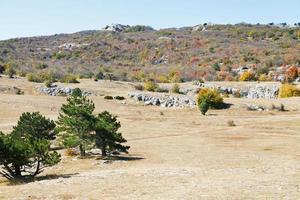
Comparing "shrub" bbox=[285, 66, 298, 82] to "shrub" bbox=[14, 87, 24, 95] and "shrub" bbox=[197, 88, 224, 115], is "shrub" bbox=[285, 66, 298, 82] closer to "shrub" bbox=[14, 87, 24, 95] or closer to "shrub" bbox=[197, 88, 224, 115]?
"shrub" bbox=[197, 88, 224, 115]

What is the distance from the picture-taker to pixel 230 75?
151375mm

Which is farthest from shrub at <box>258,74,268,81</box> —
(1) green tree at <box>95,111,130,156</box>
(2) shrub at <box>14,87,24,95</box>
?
(1) green tree at <box>95,111,130,156</box>

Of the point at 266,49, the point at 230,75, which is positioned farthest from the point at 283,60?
the point at 266,49

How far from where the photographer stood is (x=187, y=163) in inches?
1644

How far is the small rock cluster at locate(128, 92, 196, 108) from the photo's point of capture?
9694 cm

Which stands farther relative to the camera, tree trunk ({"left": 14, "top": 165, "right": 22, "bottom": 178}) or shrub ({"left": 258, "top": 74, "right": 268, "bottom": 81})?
shrub ({"left": 258, "top": 74, "right": 268, "bottom": 81})

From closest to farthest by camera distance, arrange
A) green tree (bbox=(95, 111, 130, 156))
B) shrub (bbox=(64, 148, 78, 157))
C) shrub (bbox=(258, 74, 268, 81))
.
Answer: green tree (bbox=(95, 111, 130, 156))
shrub (bbox=(64, 148, 78, 157))
shrub (bbox=(258, 74, 268, 81))

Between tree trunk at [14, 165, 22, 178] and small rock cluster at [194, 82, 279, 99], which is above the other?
small rock cluster at [194, 82, 279, 99]

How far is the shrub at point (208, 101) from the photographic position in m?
85.7

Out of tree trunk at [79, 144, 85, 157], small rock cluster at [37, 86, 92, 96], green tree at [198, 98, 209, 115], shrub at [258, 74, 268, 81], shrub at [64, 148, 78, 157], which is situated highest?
shrub at [258, 74, 268, 81]

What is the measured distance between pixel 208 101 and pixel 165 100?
1212 centimetres

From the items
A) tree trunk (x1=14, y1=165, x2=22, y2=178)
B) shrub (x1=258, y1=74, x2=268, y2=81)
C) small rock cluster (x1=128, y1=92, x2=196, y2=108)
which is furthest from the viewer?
shrub (x1=258, y1=74, x2=268, y2=81)

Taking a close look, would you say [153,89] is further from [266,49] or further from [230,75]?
[266,49]

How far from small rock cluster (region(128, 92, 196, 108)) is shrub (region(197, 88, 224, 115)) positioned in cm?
399
